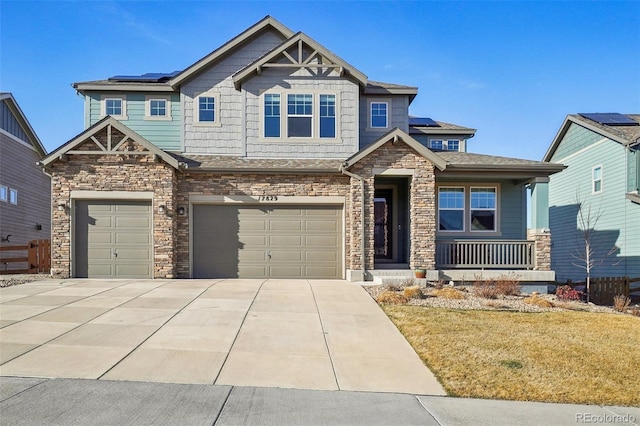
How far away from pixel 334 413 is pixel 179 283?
8.90 m

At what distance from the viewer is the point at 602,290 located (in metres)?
15.1

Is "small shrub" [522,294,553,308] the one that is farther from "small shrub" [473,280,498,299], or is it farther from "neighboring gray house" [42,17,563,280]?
"neighboring gray house" [42,17,563,280]

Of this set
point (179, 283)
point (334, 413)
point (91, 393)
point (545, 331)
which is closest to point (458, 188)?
point (545, 331)

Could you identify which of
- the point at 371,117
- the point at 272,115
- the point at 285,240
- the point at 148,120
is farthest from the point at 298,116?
the point at 148,120

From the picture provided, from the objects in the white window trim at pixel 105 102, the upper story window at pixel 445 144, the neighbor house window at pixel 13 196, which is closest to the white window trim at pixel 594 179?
the upper story window at pixel 445 144

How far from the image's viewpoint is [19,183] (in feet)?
66.9

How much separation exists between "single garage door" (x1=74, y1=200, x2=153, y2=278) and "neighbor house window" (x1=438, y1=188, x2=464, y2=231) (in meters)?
10.3

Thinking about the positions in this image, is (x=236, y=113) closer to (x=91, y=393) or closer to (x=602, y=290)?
(x=91, y=393)

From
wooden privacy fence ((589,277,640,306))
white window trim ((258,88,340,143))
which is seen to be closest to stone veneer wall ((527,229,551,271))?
wooden privacy fence ((589,277,640,306))

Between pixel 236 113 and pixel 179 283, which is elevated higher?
pixel 236 113

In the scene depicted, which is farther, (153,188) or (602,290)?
(602,290)

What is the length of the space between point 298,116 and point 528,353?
10.9m

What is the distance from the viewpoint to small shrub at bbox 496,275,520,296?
40.1ft

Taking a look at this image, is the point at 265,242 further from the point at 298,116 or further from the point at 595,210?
the point at 595,210
